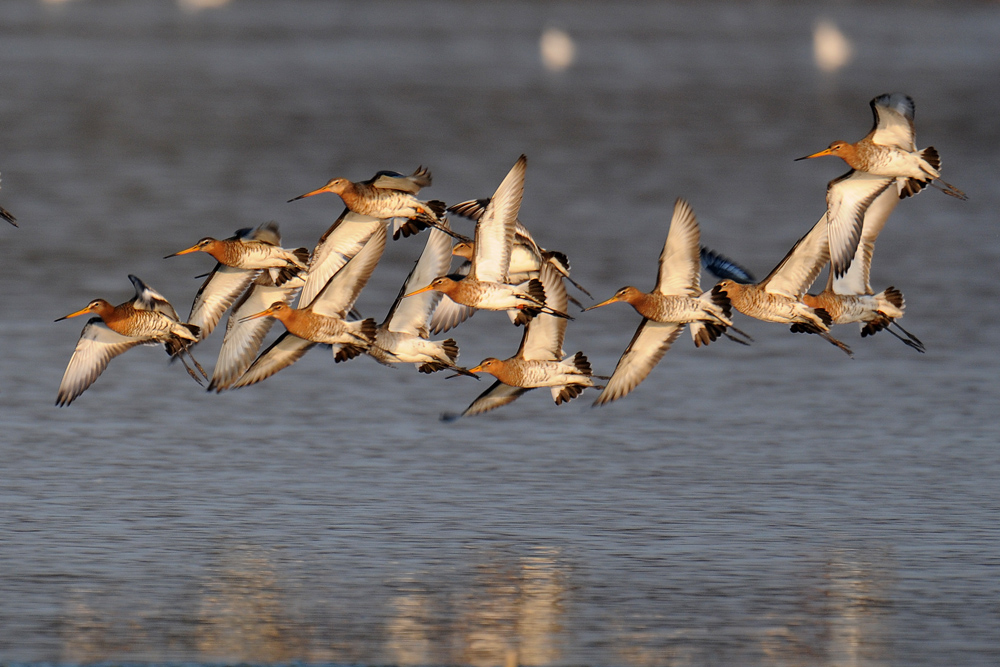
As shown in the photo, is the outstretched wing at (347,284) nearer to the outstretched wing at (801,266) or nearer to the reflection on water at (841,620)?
the outstretched wing at (801,266)

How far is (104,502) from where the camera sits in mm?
14523

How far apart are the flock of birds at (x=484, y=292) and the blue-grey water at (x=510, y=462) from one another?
132 centimetres

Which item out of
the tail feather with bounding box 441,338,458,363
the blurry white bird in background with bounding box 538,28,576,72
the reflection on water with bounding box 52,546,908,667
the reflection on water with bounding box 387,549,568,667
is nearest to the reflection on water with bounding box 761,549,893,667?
the reflection on water with bounding box 52,546,908,667

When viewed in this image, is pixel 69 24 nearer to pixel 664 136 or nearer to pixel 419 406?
pixel 664 136

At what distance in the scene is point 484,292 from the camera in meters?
12.3

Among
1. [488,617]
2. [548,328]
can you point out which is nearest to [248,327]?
[548,328]

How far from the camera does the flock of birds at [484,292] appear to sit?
12.3 m

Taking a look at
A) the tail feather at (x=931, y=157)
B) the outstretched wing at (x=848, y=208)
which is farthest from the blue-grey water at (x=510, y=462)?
the tail feather at (x=931, y=157)

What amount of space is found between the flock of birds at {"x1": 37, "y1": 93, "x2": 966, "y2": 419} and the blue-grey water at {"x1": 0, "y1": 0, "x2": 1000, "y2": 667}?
1.32 m

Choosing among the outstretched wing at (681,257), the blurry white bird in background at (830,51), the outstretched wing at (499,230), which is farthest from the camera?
the blurry white bird in background at (830,51)

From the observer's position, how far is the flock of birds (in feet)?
40.5

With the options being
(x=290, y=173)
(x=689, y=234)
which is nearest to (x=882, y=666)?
(x=689, y=234)

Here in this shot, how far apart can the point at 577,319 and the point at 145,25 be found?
62.1 metres

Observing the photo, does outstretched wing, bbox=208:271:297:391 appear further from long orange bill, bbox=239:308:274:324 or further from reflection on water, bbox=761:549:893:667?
reflection on water, bbox=761:549:893:667
